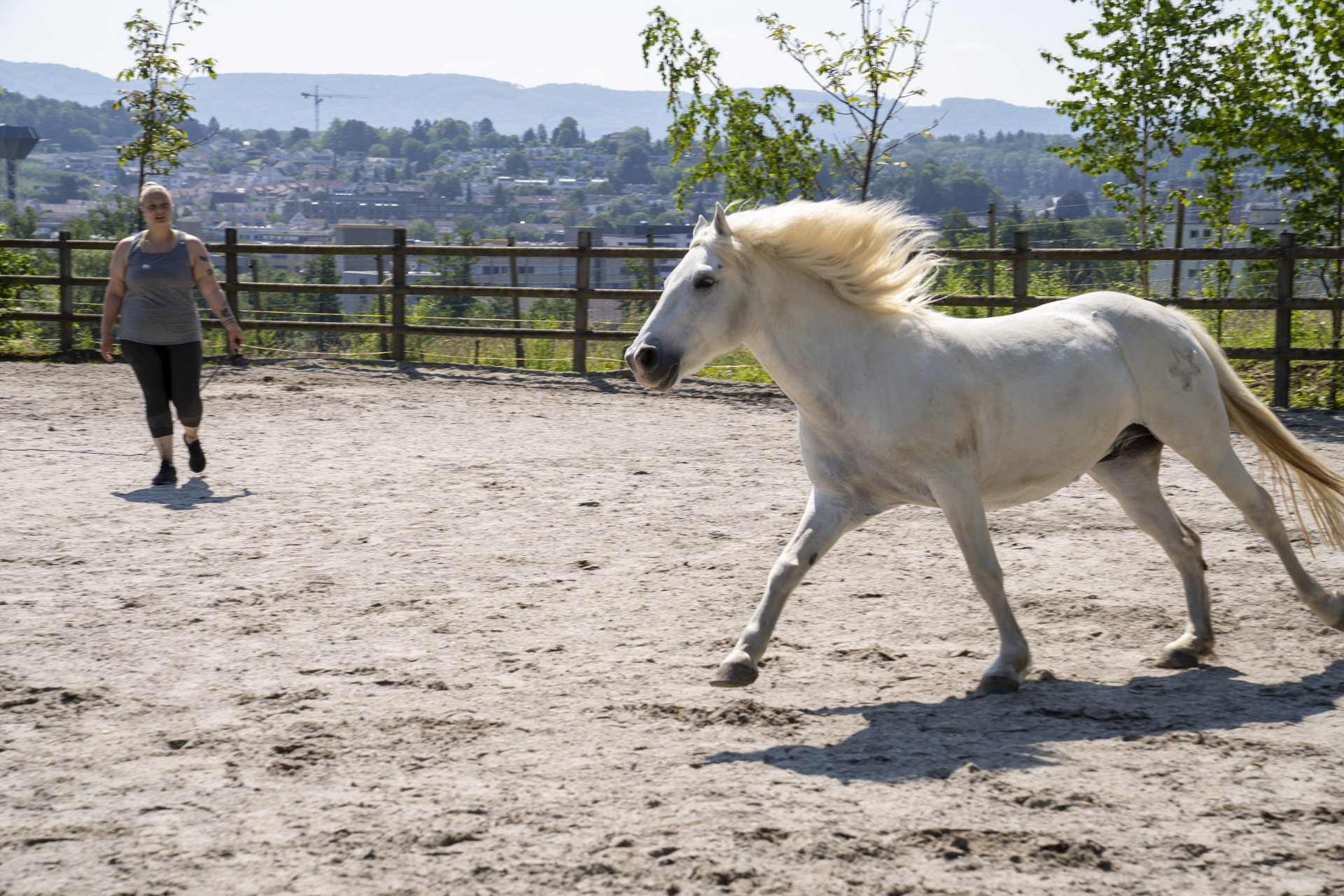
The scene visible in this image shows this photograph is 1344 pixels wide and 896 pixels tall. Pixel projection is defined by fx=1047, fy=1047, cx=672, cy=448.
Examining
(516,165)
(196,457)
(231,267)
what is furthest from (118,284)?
(516,165)

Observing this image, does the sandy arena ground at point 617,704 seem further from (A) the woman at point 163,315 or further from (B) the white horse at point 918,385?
(A) the woman at point 163,315

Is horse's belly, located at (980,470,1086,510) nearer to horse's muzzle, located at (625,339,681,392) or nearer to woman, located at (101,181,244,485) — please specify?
horse's muzzle, located at (625,339,681,392)

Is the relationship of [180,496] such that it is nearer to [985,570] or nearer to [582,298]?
[985,570]

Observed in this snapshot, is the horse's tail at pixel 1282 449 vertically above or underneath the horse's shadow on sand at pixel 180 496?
above

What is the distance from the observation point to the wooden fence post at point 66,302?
44.7ft

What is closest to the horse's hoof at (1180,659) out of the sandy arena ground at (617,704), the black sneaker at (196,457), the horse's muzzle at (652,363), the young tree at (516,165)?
the sandy arena ground at (617,704)

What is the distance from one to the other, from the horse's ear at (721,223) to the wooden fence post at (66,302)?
12.9 metres

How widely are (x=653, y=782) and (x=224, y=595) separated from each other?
2.58 meters

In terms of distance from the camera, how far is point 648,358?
3.27m

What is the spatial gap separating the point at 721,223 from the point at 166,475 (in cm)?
480

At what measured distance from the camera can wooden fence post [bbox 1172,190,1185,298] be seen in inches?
441

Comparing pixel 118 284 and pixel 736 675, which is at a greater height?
pixel 118 284

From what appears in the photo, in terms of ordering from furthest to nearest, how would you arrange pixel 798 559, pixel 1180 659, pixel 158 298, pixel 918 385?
1. pixel 158 298
2. pixel 1180 659
3. pixel 798 559
4. pixel 918 385

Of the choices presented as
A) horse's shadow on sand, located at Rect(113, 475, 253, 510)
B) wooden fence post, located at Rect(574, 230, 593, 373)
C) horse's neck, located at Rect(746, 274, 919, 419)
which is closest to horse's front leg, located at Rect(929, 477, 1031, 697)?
horse's neck, located at Rect(746, 274, 919, 419)
